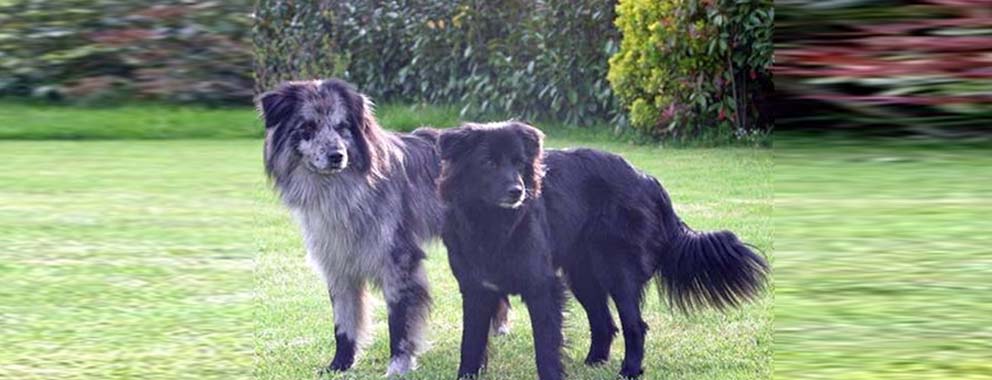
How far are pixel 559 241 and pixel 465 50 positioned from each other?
2.01ft

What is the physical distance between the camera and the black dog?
412 centimetres

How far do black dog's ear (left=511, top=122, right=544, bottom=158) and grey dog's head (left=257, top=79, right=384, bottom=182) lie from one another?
471 mm

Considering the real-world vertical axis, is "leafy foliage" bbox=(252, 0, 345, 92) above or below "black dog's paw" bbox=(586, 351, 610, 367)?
above

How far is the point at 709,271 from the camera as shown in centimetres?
467

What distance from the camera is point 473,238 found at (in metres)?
4.26

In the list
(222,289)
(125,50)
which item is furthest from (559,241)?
(125,50)

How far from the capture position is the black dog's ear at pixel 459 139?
13.5 feet

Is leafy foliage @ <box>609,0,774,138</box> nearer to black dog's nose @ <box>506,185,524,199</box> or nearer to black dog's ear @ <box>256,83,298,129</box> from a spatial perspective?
black dog's nose @ <box>506,185,524,199</box>

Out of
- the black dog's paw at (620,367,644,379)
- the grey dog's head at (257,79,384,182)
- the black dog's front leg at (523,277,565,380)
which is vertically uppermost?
the grey dog's head at (257,79,384,182)

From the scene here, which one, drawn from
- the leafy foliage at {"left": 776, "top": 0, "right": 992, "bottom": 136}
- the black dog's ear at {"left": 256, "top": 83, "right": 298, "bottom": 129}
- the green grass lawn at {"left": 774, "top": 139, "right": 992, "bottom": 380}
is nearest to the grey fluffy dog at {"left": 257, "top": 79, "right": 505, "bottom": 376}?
the black dog's ear at {"left": 256, "top": 83, "right": 298, "bottom": 129}

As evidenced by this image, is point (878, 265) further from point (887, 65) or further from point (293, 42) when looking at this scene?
point (293, 42)

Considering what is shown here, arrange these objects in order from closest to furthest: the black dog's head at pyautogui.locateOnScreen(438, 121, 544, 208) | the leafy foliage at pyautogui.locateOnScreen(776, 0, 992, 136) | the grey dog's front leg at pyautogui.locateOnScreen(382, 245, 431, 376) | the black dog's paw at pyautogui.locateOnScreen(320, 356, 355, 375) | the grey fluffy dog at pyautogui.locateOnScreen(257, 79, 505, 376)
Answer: the black dog's head at pyautogui.locateOnScreen(438, 121, 544, 208)
the grey fluffy dog at pyautogui.locateOnScreen(257, 79, 505, 376)
the black dog's paw at pyautogui.locateOnScreen(320, 356, 355, 375)
the grey dog's front leg at pyautogui.locateOnScreen(382, 245, 431, 376)
the leafy foliage at pyautogui.locateOnScreen(776, 0, 992, 136)

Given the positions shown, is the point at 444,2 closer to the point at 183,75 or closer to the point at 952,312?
the point at 183,75

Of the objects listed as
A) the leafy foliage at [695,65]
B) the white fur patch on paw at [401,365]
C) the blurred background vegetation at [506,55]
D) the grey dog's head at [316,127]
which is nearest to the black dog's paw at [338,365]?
the white fur patch on paw at [401,365]
